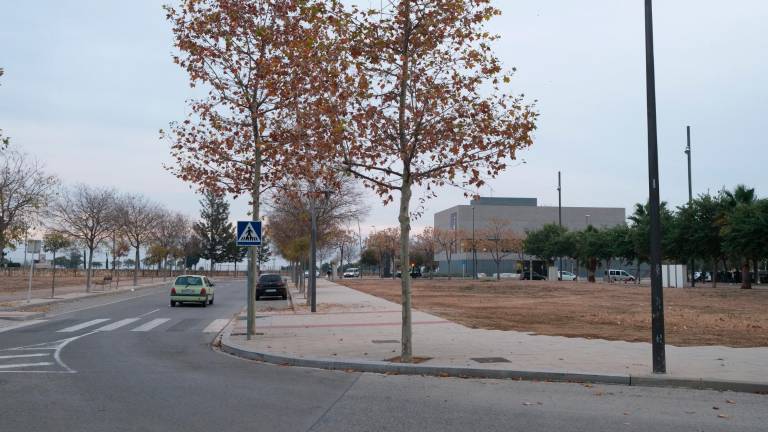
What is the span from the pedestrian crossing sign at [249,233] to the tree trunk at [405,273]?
196 inches

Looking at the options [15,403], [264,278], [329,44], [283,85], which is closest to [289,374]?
[15,403]

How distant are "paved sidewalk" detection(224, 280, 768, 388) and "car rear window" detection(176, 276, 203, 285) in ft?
39.4

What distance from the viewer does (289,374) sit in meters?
10.7

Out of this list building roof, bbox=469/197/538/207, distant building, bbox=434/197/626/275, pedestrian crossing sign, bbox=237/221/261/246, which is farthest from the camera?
building roof, bbox=469/197/538/207

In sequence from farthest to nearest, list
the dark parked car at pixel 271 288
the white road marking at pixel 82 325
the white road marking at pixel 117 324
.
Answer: the dark parked car at pixel 271 288, the white road marking at pixel 117 324, the white road marking at pixel 82 325

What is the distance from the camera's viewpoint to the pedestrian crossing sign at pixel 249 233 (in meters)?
15.7

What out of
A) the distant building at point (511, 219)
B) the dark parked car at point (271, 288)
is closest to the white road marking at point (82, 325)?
the dark parked car at point (271, 288)

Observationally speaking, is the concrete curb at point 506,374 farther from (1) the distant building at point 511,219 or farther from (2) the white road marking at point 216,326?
(1) the distant building at point 511,219

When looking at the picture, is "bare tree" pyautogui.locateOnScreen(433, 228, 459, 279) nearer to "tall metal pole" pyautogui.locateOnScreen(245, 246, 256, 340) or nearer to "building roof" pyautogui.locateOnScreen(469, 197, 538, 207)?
"building roof" pyautogui.locateOnScreen(469, 197, 538, 207)

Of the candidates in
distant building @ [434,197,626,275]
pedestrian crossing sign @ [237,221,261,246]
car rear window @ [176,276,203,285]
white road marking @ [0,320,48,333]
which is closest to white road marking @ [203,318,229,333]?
pedestrian crossing sign @ [237,221,261,246]

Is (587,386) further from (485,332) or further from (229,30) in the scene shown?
(229,30)

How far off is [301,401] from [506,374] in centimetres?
352

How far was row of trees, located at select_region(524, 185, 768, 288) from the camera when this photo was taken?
38.0m

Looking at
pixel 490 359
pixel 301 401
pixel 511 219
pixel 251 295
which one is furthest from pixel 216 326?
pixel 511 219
